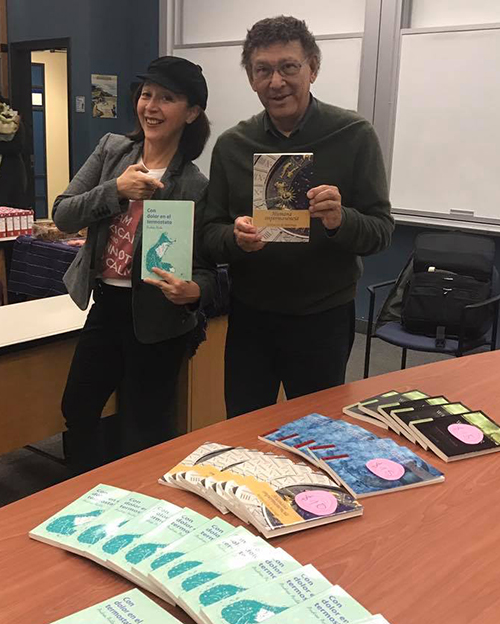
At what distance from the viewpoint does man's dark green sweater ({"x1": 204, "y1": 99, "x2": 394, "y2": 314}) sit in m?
1.81

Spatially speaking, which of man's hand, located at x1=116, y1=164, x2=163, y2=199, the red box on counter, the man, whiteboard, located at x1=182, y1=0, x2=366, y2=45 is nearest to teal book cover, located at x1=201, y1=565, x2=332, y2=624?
the man

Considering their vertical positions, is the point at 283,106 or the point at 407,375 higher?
the point at 283,106

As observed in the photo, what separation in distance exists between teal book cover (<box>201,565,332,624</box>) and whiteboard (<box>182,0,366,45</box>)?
4.53 metres

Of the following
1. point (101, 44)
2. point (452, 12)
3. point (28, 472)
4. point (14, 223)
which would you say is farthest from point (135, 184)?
point (101, 44)

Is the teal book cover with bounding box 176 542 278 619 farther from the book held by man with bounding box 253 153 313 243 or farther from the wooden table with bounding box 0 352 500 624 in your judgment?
the book held by man with bounding box 253 153 313 243

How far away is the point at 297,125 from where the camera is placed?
183cm

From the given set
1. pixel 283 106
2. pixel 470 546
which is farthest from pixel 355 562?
pixel 283 106

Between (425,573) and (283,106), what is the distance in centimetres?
119

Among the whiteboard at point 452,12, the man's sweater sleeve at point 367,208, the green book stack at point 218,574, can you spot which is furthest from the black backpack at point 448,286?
the green book stack at point 218,574

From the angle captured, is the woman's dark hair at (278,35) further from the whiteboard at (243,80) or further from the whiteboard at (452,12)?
the whiteboard at (243,80)

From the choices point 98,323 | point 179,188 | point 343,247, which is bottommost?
point 98,323

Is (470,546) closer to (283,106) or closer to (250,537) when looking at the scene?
(250,537)

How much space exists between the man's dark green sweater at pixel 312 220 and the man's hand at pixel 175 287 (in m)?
0.12

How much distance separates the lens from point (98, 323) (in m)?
2.03
